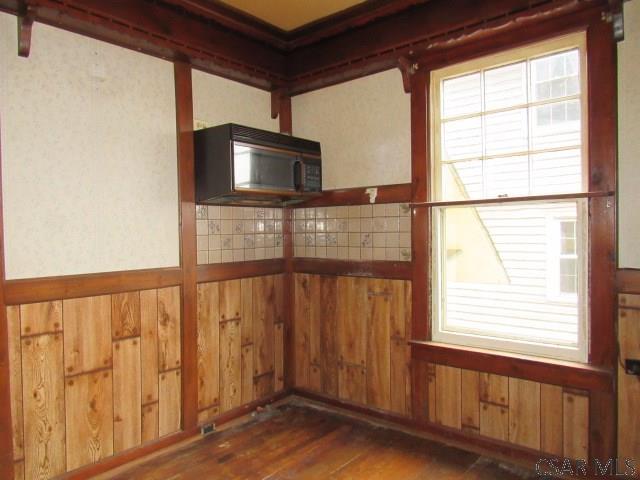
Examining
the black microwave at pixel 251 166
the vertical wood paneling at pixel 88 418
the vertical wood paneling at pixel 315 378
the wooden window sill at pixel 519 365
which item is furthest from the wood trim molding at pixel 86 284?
the wooden window sill at pixel 519 365

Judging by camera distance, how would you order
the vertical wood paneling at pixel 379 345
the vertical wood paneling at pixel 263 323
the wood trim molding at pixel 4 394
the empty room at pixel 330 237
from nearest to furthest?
the wood trim molding at pixel 4 394 → the empty room at pixel 330 237 → the vertical wood paneling at pixel 379 345 → the vertical wood paneling at pixel 263 323

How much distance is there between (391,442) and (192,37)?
2.70 meters

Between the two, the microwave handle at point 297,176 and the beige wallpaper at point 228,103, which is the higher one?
the beige wallpaper at point 228,103

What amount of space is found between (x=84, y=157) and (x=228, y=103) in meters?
1.06

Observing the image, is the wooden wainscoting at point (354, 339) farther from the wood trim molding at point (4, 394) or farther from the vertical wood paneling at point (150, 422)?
the wood trim molding at point (4, 394)

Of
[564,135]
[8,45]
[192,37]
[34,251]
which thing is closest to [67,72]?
[8,45]

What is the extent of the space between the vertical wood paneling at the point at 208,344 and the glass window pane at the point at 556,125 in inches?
82.4

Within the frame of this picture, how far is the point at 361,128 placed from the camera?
2953mm

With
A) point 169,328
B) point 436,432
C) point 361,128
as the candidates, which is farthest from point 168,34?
point 436,432

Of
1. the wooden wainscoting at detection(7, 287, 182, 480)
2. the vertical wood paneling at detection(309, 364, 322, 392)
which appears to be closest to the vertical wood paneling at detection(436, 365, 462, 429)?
the vertical wood paneling at detection(309, 364, 322, 392)

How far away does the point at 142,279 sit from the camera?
7.95 feet

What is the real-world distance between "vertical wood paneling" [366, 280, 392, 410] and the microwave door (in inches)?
35.0

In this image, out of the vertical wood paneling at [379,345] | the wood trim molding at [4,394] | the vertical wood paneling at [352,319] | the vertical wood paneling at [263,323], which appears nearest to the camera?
the wood trim molding at [4,394]

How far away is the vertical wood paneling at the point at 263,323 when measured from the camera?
3.08m
